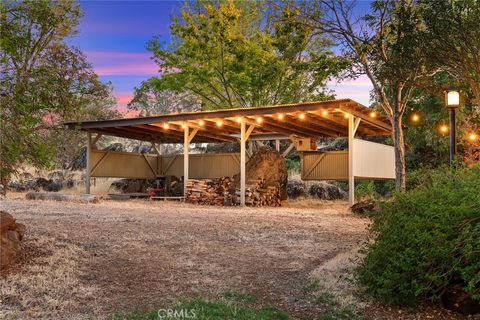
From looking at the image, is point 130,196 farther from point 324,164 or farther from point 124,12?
point 124,12

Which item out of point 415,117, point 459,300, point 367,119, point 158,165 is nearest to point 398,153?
point 367,119

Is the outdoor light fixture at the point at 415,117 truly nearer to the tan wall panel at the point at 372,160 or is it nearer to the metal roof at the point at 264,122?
the metal roof at the point at 264,122

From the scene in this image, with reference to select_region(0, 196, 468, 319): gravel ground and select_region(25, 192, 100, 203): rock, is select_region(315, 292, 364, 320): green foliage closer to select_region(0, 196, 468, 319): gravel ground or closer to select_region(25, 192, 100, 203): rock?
select_region(0, 196, 468, 319): gravel ground

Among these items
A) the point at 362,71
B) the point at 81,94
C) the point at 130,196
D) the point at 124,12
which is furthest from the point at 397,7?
the point at 130,196

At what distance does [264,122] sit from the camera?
17250mm

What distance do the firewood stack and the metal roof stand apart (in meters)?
2.25

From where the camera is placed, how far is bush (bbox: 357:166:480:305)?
4.62 metres

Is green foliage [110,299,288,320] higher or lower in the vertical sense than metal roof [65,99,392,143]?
lower

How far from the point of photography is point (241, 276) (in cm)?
622

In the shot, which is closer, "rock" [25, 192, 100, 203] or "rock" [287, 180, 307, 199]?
"rock" [25, 192, 100, 203]

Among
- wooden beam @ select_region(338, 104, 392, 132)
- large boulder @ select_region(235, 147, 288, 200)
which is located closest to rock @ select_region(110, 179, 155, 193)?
large boulder @ select_region(235, 147, 288, 200)

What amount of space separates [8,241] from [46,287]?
1275 millimetres

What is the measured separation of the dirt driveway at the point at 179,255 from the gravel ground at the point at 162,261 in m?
0.01

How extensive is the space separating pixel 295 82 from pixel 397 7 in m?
9.06
